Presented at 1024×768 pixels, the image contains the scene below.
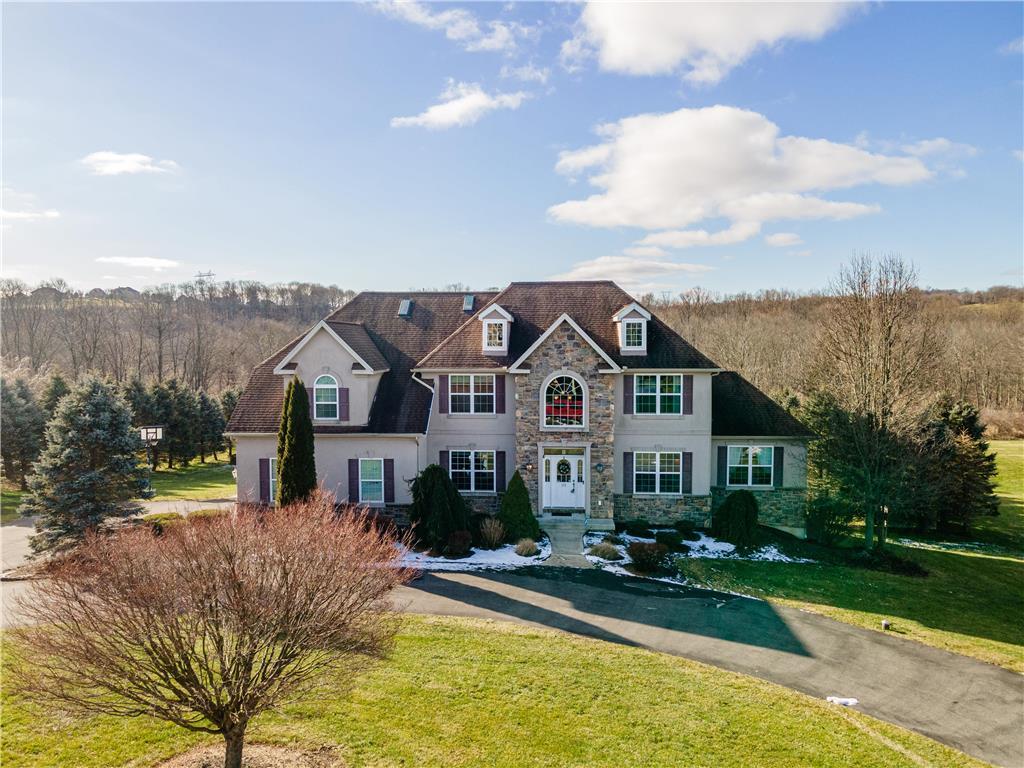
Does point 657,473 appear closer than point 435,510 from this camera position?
No

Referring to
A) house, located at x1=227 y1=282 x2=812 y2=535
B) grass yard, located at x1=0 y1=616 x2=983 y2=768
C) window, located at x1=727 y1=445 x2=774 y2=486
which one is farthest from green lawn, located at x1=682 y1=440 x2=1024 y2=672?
grass yard, located at x1=0 y1=616 x2=983 y2=768

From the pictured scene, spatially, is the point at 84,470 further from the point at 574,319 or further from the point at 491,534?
Answer: the point at 574,319

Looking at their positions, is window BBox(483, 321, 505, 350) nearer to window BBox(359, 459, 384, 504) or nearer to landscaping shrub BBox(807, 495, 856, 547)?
window BBox(359, 459, 384, 504)

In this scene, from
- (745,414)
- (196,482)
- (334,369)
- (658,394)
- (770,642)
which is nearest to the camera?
(770,642)

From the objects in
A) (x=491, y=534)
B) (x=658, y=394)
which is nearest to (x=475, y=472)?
(x=491, y=534)

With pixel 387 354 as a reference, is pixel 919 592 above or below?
below

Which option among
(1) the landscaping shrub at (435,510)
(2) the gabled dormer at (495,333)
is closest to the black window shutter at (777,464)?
(2) the gabled dormer at (495,333)

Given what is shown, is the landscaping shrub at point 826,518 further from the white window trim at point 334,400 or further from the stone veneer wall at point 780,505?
the white window trim at point 334,400

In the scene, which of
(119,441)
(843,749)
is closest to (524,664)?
(843,749)
